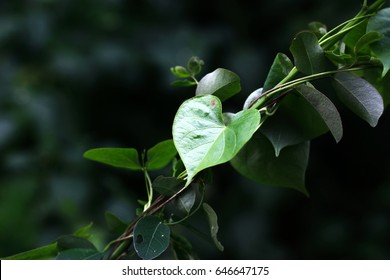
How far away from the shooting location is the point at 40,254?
45 cm

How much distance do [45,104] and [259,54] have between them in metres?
0.56

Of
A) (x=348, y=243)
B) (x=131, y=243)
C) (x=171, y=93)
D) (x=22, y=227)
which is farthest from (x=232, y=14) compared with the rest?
(x=131, y=243)

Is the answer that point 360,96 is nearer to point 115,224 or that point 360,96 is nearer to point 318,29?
point 318,29

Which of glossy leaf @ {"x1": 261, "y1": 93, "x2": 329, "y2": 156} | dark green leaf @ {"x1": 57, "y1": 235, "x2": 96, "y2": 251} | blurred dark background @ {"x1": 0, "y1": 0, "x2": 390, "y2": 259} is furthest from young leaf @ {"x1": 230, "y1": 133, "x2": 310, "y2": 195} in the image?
blurred dark background @ {"x1": 0, "y1": 0, "x2": 390, "y2": 259}

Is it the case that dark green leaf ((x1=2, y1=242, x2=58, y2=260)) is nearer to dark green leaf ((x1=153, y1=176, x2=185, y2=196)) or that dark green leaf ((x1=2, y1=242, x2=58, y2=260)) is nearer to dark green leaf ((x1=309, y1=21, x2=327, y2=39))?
dark green leaf ((x1=153, y1=176, x2=185, y2=196))

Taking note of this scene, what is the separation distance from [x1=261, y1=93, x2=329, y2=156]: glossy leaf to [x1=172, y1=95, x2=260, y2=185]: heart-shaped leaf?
4 centimetres

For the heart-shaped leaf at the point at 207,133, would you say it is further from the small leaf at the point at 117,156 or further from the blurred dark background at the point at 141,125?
the blurred dark background at the point at 141,125

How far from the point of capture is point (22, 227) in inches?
51.4

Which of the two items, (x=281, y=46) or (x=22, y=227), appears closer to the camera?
(x=22, y=227)

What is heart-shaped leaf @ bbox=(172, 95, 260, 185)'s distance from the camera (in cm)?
35

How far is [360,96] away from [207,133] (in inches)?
4.2

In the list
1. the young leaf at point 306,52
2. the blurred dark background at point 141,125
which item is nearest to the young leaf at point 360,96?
the young leaf at point 306,52

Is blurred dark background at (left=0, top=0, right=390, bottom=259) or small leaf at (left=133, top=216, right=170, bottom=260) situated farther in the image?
blurred dark background at (left=0, top=0, right=390, bottom=259)

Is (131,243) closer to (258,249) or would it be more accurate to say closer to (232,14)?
(258,249)
